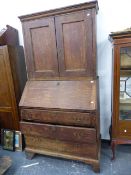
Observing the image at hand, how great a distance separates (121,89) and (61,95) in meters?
0.65

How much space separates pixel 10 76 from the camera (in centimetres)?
200

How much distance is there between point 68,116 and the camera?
5.54 ft

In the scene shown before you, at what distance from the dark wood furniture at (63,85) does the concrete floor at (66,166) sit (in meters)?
0.13

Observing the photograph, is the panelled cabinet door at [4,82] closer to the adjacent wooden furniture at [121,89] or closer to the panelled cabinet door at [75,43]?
the panelled cabinet door at [75,43]

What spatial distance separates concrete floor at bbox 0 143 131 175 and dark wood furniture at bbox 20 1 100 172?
13 cm

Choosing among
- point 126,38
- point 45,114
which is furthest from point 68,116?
point 126,38

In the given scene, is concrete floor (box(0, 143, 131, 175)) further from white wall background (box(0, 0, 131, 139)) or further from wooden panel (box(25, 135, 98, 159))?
white wall background (box(0, 0, 131, 139))

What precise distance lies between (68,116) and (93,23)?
95 cm

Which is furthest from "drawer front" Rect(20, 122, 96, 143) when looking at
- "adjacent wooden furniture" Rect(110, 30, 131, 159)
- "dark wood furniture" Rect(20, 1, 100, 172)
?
"adjacent wooden furniture" Rect(110, 30, 131, 159)

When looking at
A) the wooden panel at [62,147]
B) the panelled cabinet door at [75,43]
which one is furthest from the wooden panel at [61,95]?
the wooden panel at [62,147]

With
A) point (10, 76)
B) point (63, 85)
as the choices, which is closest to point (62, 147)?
point (63, 85)

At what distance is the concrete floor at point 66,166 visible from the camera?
5.86 feet

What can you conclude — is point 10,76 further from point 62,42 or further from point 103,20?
point 103,20

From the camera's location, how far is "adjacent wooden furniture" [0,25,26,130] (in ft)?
6.45
